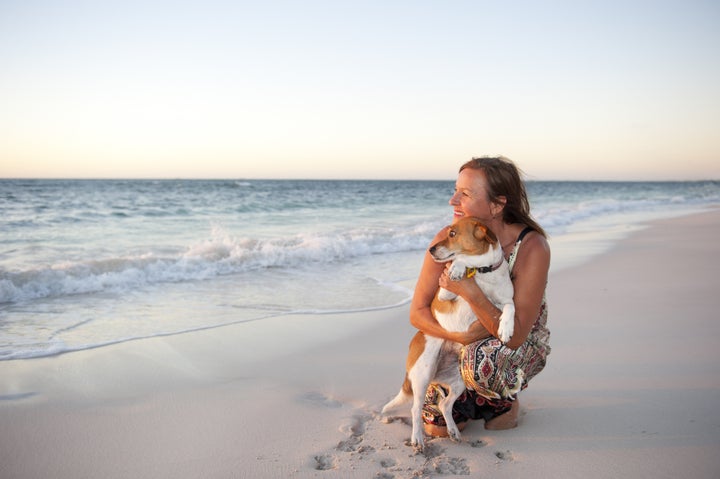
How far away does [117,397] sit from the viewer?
11.5 feet

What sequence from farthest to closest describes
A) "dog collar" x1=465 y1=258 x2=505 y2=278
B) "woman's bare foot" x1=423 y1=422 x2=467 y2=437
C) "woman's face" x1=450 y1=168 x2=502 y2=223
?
1. "woman's bare foot" x1=423 y1=422 x2=467 y2=437
2. "woman's face" x1=450 y1=168 x2=502 y2=223
3. "dog collar" x1=465 y1=258 x2=505 y2=278

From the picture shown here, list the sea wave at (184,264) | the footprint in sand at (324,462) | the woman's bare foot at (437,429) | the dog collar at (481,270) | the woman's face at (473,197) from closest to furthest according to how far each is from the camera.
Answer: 1. the footprint in sand at (324,462)
2. the dog collar at (481,270)
3. the woman's face at (473,197)
4. the woman's bare foot at (437,429)
5. the sea wave at (184,264)

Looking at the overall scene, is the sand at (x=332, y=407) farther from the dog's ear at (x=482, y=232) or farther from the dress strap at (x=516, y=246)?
the dog's ear at (x=482, y=232)

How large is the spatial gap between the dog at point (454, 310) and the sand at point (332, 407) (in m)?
0.25

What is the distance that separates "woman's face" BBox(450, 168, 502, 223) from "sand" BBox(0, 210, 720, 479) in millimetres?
1302

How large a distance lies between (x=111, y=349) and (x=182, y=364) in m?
0.74

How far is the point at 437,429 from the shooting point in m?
3.01

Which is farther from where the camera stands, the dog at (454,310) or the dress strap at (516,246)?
the dress strap at (516,246)

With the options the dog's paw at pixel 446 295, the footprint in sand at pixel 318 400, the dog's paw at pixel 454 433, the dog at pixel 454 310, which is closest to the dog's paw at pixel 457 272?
the dog at pixel 454 310

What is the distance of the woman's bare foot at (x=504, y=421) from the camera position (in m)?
3.04

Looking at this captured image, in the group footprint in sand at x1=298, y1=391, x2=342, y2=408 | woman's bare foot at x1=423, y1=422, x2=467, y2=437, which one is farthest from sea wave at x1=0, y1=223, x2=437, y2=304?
woman's bare foot at x1=423, y1=422, x2=467, y2=437

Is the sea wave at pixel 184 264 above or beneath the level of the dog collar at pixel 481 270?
beneath

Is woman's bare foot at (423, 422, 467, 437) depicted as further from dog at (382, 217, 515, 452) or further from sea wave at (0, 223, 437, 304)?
sea wave at (0, 223, 437, 304)

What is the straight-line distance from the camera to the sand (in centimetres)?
268
